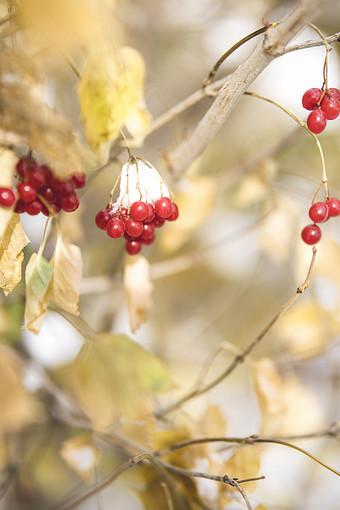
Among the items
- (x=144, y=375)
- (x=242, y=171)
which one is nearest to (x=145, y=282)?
(x=144, y=375)

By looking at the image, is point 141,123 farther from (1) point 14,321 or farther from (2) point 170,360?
(2) point 170,360

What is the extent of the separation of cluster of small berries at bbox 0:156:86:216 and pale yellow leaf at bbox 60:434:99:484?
219mm

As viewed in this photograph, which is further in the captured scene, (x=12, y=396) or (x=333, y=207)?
(x=12, y=396)

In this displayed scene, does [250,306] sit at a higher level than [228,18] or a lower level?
lower

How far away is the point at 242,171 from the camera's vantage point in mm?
504

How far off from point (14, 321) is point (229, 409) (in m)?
0.33

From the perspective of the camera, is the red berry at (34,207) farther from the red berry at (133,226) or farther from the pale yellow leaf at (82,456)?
the pale yellow leaf at (82,456)

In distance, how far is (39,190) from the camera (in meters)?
0.26

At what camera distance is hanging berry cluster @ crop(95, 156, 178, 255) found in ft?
0.87

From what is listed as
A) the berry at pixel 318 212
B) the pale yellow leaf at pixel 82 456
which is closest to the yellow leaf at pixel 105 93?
the berry at pixel 318 212

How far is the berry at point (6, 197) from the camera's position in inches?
9.9

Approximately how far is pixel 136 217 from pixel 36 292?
0.07m

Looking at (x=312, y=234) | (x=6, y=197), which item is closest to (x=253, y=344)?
(x=312, y=234)

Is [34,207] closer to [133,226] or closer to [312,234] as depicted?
[133,226]
